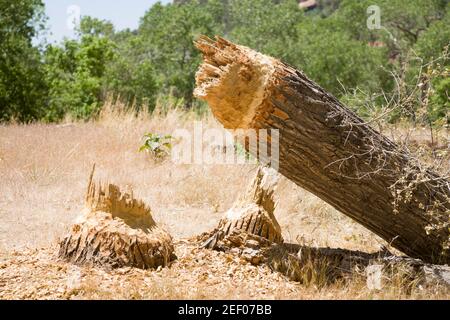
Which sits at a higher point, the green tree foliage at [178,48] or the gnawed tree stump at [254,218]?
the green tree foliage at [178,48]

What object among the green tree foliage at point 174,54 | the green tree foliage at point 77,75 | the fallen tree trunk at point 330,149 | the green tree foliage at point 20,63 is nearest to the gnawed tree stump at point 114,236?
the fallen tree trunk at point 330,149

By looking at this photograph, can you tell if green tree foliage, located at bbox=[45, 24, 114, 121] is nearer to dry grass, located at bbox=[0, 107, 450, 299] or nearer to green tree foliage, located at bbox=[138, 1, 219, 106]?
green tree foliage, located at bbox=[138, 1, 219, 106]

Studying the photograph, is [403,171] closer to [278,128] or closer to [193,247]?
[278,128]

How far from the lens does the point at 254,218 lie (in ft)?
12.8

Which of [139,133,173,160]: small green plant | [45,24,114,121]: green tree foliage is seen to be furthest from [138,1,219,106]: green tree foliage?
[139,133,173,160]: small green plant

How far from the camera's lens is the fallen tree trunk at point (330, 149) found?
10.6 feet

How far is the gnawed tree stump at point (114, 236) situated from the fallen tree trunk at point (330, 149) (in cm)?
80

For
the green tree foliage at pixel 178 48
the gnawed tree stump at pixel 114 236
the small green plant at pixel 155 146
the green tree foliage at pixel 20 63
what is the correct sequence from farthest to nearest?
1. the green tree foliage at pixel 178 48
2. the green tree foliage at pixel 20 63
3. the small green plant at pixel 155 146
4. the gnawed tree stump at pixel 114 236

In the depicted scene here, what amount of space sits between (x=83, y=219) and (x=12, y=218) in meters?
1.93

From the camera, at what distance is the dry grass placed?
3.28 metres

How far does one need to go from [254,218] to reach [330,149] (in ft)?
2.59

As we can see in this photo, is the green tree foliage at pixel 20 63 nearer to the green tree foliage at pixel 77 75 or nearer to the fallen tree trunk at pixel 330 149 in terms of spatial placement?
the green tree foliage at pixel 77 75
